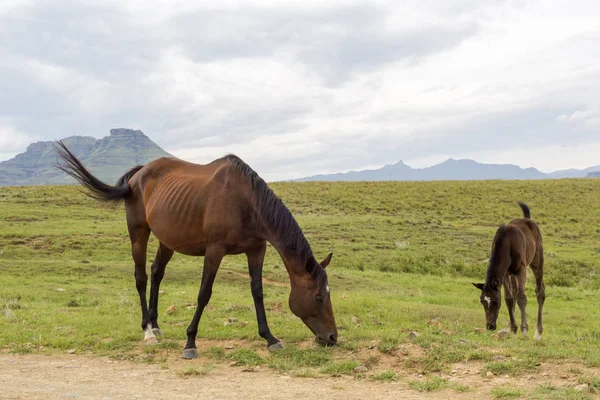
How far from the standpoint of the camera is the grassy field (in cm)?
696

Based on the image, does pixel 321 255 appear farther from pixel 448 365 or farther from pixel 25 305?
pixel 448 365

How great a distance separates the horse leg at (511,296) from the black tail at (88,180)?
817cm

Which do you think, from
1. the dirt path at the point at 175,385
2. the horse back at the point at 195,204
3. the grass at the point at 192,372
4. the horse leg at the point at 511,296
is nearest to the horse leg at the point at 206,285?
the horse back at the point at 195,204

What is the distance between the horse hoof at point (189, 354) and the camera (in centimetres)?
738

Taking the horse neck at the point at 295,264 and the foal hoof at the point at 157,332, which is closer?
the horse neck at the point at 295,264

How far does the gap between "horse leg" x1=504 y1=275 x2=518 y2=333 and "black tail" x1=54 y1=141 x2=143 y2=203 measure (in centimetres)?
817

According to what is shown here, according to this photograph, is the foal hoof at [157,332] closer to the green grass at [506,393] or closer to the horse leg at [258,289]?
the horse leg at [258,289]

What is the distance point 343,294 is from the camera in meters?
13.2

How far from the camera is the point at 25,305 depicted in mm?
11234

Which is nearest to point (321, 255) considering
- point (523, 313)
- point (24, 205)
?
point (523, 313)

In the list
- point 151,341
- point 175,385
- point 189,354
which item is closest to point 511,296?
point 189,354

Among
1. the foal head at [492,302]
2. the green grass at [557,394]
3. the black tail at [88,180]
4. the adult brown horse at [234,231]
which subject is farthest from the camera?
the foal head at [492,302]

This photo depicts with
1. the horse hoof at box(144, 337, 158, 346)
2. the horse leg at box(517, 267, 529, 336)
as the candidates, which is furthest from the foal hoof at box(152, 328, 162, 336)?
the horse leg at box(517, 267, 529, 336)

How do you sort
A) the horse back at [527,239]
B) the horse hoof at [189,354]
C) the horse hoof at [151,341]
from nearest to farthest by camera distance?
the horse hoof at [189,354] < the horse hoof at [151,341] < the horse back at [527,239]
